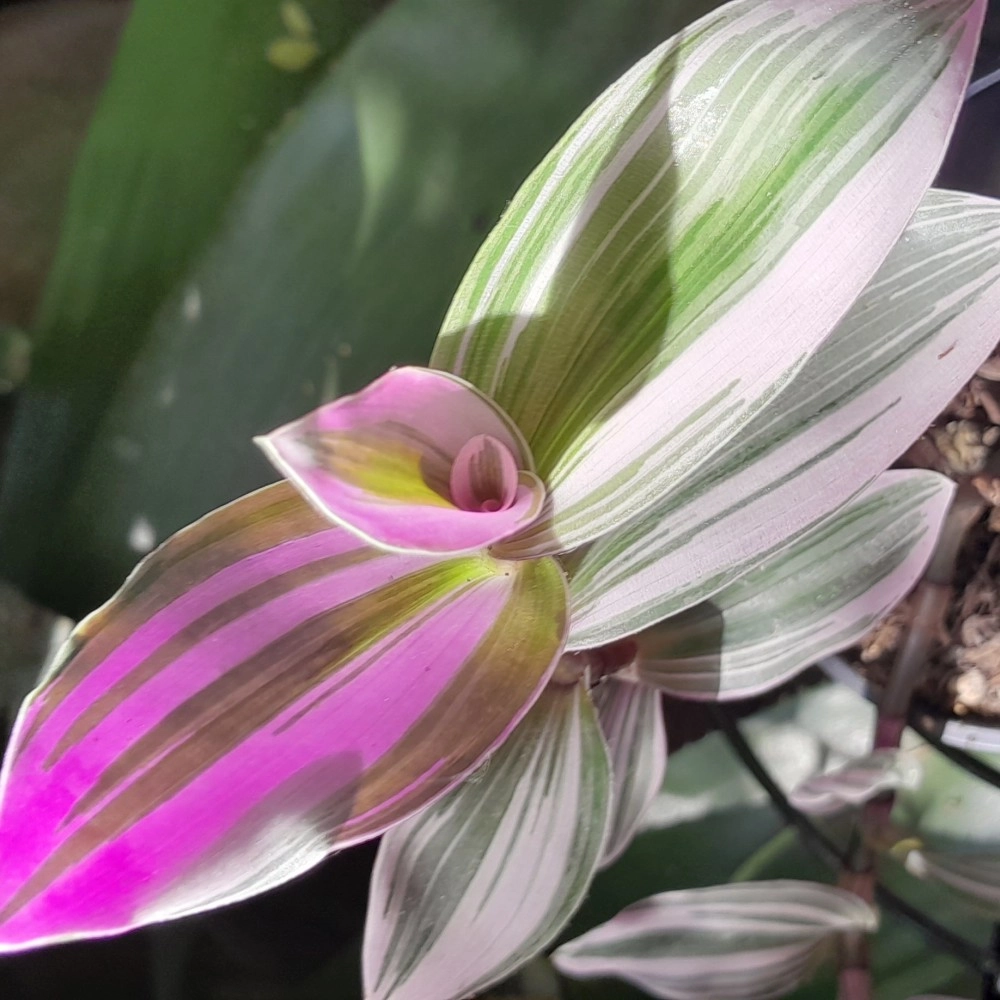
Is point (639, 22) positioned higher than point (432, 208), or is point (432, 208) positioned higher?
point (639, 22)

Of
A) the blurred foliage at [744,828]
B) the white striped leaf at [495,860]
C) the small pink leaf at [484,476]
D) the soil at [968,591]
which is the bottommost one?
the blurred foliage at [744,828]

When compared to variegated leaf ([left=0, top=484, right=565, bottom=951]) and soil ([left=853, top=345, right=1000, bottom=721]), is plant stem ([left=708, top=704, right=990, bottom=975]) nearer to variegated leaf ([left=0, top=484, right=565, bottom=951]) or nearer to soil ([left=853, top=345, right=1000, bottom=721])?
soil ([left=853, top=345, right=1000, bottom=721])

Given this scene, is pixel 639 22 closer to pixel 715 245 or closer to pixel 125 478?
pixel 715 245

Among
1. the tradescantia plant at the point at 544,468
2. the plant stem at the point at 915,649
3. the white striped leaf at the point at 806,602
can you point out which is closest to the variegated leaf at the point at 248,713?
the tradescantia plant at the point at 544,468

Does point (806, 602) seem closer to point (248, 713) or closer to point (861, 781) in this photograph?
point (861, 781)

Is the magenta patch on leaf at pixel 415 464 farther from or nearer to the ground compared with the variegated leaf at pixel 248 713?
farther from the ground

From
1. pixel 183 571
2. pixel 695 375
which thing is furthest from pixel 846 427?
pixel 183 571

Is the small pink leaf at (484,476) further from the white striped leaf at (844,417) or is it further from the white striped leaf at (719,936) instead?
the white striped leaf at (719,936)
